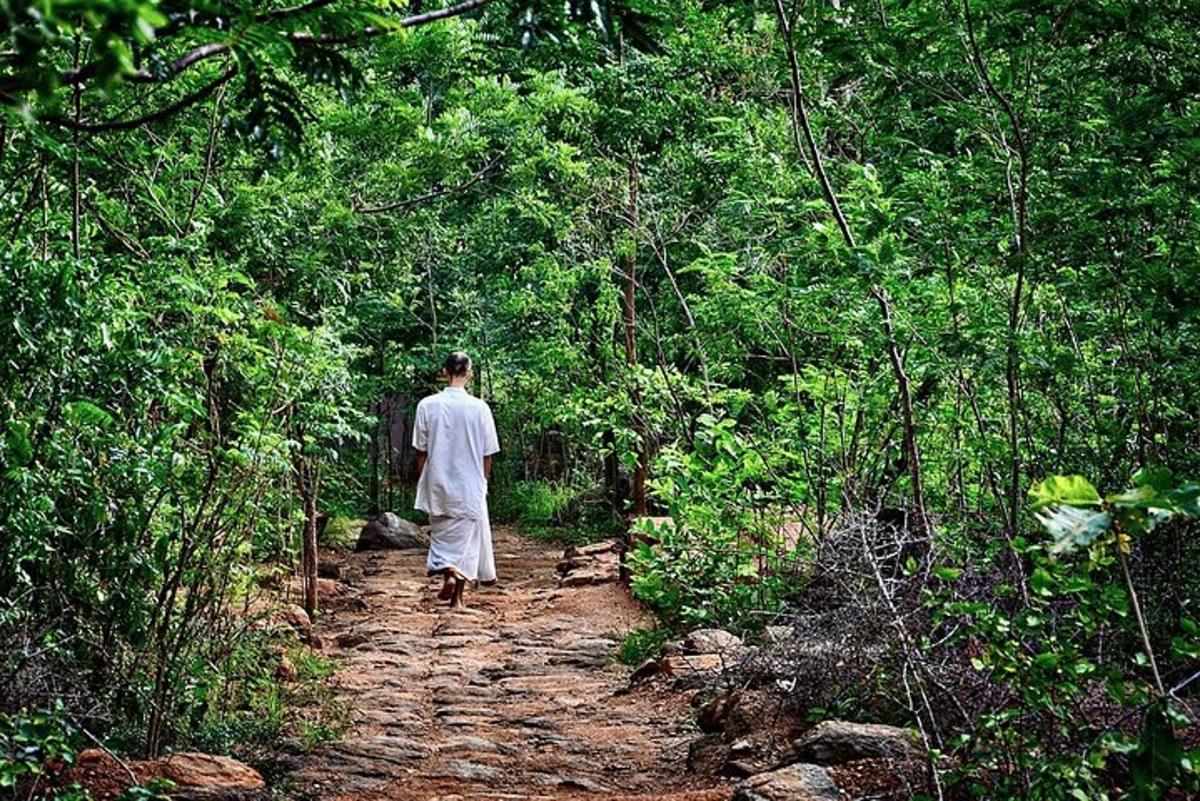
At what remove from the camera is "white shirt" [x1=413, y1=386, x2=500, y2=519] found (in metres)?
9.82

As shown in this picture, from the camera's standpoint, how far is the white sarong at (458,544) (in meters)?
9.84

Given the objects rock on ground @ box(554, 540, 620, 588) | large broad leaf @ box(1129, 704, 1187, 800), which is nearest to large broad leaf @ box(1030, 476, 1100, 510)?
large broad leaf @ box(1129, 704, 1187, 800)

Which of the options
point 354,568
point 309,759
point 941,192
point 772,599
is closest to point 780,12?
point 941,192

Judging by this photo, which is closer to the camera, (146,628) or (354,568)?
(146,628)

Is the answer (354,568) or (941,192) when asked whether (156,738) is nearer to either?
(941,192)

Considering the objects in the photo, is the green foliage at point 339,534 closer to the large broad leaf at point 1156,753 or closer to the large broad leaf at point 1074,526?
the large broad leaf at point 1156,753

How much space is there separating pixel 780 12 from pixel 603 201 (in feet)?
15.9

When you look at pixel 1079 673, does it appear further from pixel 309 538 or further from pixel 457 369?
pixel 457 369

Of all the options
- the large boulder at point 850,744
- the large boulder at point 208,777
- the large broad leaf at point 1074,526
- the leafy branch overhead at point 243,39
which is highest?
the leafy branch overhead at point 243,39

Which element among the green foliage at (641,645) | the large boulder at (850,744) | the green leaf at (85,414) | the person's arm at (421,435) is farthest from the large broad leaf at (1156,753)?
the person's arm at (421,435)

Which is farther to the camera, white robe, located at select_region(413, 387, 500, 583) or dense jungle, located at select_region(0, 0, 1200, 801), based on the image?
white robe, located at select_region(413, 387, 500, 583)

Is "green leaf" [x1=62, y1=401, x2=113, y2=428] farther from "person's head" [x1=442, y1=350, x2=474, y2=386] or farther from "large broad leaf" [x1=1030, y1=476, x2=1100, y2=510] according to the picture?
"person's head" [x1=442, y1=350, x2=474, y2=386]

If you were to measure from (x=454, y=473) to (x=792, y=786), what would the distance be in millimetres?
6232

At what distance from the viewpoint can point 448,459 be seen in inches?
390
